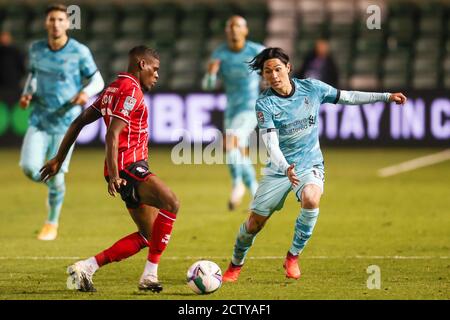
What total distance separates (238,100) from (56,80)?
3.12 m

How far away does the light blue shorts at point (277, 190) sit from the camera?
8.75 metres

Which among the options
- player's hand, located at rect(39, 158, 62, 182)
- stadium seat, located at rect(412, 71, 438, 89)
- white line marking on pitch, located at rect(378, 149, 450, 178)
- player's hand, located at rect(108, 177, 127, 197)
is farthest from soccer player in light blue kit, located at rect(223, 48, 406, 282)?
stadium seat, located at rect(412, 71, 438, 89)

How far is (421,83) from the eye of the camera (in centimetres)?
2391

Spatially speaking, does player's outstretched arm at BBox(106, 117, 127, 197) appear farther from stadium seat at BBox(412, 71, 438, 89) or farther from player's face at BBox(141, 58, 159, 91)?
stadium seat at BBox(412, 71, 438, 89)

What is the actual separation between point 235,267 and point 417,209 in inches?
209

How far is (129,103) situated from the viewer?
805 cm

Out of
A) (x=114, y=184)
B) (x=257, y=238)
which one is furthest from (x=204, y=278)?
(x=257, y=238)

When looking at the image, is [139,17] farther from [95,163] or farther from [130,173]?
[130,173]

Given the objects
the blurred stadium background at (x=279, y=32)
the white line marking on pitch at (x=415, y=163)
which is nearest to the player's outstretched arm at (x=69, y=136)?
the white line marking on pitch at (x=415, y=163)

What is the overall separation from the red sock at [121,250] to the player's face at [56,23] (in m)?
3.78

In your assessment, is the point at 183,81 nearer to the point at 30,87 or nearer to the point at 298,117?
the point at 30,87

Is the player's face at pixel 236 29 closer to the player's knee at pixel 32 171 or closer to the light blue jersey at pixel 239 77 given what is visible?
the light blue jersey at pixel 239 77

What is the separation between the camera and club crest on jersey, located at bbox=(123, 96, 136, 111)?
8.03 metres

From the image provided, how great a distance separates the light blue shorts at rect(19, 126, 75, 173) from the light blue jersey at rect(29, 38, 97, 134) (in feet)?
0.22
